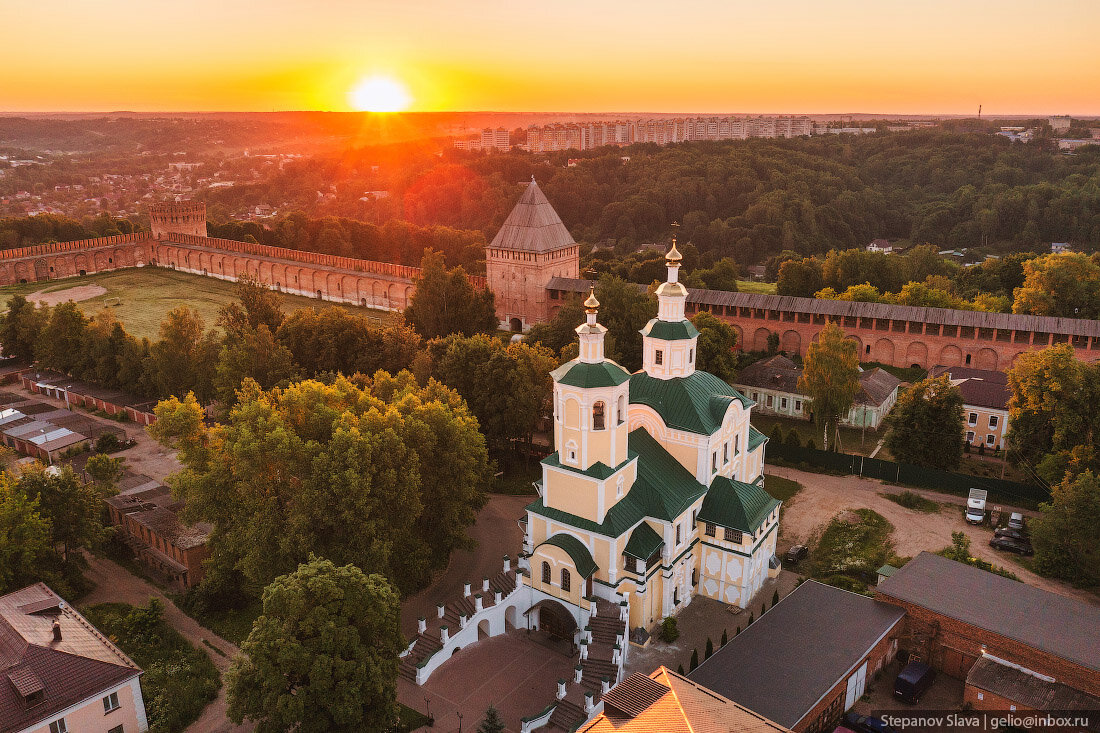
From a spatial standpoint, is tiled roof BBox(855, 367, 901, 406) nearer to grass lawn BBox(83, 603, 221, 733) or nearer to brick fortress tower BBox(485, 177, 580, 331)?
brick fortress tower BBox(485, 177, 580, 331)

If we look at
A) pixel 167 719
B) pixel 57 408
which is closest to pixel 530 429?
pixel 167 719

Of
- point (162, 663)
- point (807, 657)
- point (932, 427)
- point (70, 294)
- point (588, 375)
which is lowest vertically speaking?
point (162, 663)

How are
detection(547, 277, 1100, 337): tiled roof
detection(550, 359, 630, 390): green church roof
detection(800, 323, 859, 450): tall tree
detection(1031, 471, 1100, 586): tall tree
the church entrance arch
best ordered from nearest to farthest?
detection(550, 359, 630, 390): green church roof, the church entrance arch, detection(1031, 471, 1100, 586): tall tree, detection(800, 323, 859, 450): tall tree, detection(547, 277, 1100, 337): tiled roof

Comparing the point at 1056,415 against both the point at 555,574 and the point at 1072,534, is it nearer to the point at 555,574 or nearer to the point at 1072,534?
the point at 1072,534

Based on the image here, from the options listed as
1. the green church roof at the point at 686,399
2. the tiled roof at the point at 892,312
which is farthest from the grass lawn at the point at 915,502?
the tiled roof at the point at 892,312

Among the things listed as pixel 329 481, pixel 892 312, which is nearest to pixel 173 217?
pixel 892 312

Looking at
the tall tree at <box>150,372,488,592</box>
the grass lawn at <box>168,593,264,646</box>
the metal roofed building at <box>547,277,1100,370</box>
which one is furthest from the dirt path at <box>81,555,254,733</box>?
the metal roofed building at <box>547,277,1100,370</box>
